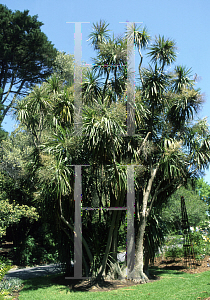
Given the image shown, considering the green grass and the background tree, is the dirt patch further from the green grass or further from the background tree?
the background tree

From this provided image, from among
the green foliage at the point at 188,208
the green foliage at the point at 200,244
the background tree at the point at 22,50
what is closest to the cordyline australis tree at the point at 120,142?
the green foliage at the point at 200,244

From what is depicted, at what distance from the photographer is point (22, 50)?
61.8 ft

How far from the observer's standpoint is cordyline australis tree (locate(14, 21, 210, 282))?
24.8 feet

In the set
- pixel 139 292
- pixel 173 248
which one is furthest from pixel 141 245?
pixel 173 248

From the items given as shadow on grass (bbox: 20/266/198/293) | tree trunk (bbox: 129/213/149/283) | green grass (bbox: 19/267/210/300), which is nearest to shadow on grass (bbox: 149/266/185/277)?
shadow on grass (bbox: 20/266/198/293)

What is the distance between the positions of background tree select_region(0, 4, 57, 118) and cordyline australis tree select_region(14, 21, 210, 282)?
1145cm

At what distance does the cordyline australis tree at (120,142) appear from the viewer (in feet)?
24.8

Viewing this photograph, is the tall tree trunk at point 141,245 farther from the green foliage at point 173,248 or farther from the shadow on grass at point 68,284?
the green foliage at point 173,248

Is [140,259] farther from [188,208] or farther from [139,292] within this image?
[188,208]

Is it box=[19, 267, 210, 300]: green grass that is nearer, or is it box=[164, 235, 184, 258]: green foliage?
box=[19, 267, 210, 300]: green grass

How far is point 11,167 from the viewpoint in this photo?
12.2 meters

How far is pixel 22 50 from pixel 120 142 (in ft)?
45.1

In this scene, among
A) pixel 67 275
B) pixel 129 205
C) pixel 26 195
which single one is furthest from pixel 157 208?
pixel 26 195

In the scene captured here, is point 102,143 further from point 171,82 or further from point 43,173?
point 171,82
